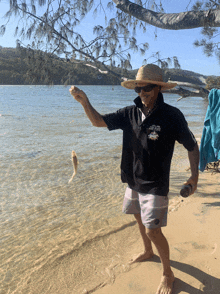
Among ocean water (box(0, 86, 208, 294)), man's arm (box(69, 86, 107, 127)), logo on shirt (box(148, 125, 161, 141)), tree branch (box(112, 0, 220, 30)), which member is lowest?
ocean water (box(0, 86, 208, 294))

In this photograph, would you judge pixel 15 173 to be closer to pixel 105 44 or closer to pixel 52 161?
pixel 52 161

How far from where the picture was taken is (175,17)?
387 centimetres

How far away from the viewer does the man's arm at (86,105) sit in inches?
95.1

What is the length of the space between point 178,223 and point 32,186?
3598 mm

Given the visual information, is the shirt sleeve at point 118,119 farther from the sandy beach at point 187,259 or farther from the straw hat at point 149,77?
the sandy beach at point 187,259

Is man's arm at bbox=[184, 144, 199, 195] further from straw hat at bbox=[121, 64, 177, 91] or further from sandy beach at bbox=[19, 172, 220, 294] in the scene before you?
sandy beach at bbox=[19, 172, 220, 294]

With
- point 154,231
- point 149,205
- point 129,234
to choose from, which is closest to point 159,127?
point 149,205

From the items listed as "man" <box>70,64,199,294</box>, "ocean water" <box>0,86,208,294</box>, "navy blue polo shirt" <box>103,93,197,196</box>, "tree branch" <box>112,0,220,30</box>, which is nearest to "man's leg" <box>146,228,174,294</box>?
"man" <box>70,64,199,294</box>

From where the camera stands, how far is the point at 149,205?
226cm

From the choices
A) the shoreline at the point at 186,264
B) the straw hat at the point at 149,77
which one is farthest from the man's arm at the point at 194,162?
the shoreline at the point at 186,264

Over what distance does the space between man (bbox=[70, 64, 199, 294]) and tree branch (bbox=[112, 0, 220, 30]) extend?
1.84 metres

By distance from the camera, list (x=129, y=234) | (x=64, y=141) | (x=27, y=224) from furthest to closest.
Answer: (x=64, y=141)
(x=27, y=224)
(x=129, y=234)

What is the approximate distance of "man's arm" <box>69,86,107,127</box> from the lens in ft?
7.93

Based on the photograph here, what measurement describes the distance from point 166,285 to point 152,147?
1.32 meters
